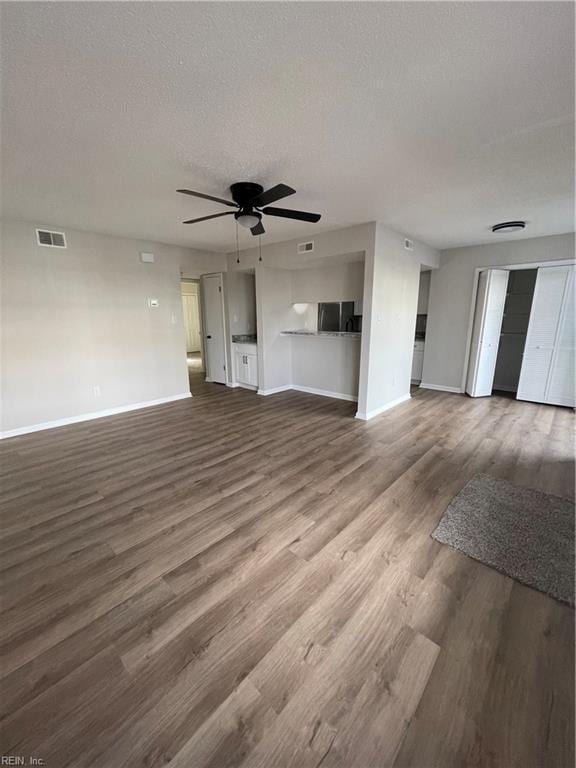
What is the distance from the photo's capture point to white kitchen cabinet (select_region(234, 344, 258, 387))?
5.69 meters

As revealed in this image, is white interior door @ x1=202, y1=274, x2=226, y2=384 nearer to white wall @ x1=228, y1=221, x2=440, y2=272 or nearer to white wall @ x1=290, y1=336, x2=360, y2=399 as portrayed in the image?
white wall @ x1=228, y1=221, x2=440, y2=272

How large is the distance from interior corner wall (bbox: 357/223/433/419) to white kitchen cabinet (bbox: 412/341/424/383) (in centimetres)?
124

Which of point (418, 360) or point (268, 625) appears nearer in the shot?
point (268, 625)

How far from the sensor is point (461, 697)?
1.16 m

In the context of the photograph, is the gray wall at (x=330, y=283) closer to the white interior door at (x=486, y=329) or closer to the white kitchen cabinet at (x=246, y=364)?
the white kitchen cabinet at (x=246, y=364)

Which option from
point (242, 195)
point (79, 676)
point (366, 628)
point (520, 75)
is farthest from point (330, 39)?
point (79, 676)

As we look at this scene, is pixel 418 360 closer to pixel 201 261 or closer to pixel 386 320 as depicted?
pixel 386 320

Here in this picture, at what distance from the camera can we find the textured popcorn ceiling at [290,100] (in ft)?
3.88

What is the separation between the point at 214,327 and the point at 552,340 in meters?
5.82

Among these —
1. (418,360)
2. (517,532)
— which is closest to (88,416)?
(517,532)

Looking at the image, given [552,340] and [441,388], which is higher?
[552,340]

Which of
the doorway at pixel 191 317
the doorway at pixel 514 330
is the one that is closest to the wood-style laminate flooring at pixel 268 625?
the doorway at pixel 514 330

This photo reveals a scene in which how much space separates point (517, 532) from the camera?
2.06 meters

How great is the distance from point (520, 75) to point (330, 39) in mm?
972
